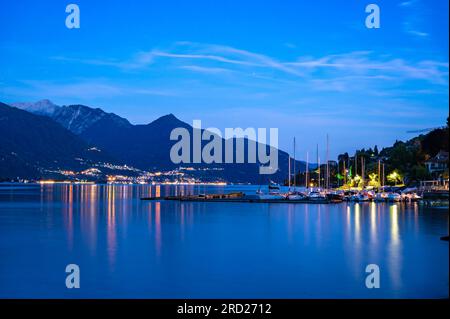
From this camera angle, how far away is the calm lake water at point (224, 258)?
23.1 m

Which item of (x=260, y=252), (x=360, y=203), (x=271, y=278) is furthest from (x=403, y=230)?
(x=360, y=203)

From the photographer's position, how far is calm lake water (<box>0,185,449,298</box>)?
23105mm

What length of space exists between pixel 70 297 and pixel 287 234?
24458 millimetres

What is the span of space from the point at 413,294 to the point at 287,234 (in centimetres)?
2233

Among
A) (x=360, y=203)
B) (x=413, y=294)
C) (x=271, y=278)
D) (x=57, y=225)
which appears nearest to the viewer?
(x=413, y=294)

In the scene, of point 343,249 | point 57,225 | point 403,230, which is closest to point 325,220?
point 403,230

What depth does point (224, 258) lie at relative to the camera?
31.2 meters

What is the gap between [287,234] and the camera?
44.0 meters

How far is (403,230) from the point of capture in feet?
146
